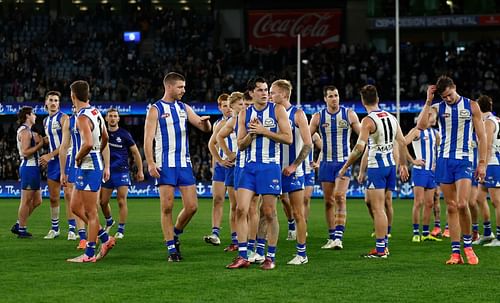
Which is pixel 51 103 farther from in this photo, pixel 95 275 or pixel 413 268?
pixel 413 268

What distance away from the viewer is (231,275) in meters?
9.64

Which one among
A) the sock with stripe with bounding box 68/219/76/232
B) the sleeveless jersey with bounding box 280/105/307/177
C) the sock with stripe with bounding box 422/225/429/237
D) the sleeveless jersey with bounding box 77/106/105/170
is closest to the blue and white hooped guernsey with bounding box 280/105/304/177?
the sleeveless jersey with bounding box 280/105/307/177

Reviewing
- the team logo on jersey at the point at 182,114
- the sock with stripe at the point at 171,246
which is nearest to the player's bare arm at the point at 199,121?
the team logo on jersey at the point at 182,114

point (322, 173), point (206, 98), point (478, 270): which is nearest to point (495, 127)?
point (322, 173)

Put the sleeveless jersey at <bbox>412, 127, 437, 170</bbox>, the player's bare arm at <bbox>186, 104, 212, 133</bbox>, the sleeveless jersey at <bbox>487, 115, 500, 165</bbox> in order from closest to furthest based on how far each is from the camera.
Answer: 1. the player's bare arm at <bbox>186, 104, 212, 133</bbox>
2. the sleeveless jersey at <bbox>487, 115, 500, 165</bbox>
3. the sleeveless jersey at <bbox>412, 127, 437, 170</bbox>

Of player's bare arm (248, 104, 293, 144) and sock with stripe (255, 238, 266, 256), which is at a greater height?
player's bare arm (248, 104, 293, 144)

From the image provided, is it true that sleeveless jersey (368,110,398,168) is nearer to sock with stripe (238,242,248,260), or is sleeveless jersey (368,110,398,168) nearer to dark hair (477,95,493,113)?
dark hair (477,95,493,113)

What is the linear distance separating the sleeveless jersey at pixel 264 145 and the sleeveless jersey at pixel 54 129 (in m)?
4.65

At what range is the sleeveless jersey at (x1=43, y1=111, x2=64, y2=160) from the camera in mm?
13875

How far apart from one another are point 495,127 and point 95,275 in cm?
659

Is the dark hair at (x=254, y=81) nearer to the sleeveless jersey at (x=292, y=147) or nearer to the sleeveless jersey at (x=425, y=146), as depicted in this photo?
the sleeveless jersey at (x=292, y=147)

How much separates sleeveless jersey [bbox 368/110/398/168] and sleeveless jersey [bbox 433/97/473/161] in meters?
0.83

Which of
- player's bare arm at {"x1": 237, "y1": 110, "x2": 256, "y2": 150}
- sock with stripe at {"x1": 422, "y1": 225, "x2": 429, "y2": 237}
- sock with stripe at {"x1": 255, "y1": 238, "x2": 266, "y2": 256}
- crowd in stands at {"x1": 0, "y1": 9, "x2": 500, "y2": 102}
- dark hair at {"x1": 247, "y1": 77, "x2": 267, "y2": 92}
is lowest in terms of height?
sock with stripe at {"x1": 422, "y1": 225, "x2": 429, "y2": 237}

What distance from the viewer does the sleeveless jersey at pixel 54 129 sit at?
13875mm
